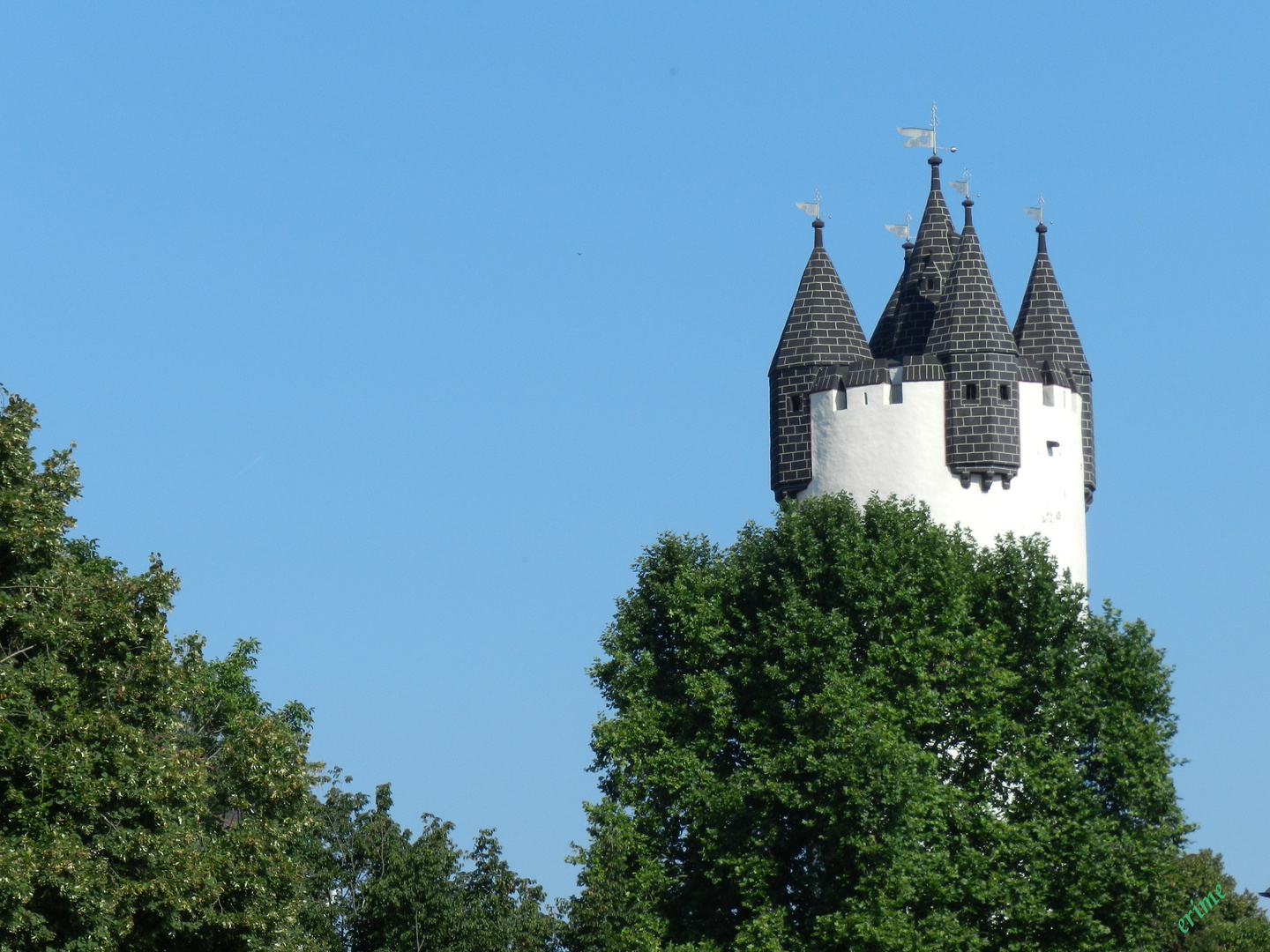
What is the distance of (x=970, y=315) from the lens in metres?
54.9

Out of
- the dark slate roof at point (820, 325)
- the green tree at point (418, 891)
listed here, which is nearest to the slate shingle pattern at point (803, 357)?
the dark slate roof at point (820, 325)

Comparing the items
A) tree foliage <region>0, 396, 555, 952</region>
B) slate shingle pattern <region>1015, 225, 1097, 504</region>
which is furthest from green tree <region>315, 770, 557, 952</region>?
slate shingle pattern <region>1015, 225, 1097, 504</region>

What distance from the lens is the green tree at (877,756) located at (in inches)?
1845

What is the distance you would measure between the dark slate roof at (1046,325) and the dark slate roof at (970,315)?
301 cm

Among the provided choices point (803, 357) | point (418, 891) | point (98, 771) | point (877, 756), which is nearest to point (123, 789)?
point (98, 771)

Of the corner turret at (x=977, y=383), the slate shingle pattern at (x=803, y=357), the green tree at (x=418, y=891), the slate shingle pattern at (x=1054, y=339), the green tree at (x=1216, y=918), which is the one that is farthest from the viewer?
the green tree at (x=1216, y=918)

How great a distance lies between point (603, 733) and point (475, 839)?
6.93 meters

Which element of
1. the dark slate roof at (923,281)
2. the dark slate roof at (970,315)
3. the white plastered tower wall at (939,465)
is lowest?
the white plastered tower wall at (939,465)

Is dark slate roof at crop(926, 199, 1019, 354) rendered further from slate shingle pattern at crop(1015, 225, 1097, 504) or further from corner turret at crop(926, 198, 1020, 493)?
slate shingle pattern at crop(1015, 225, 1097, 504)

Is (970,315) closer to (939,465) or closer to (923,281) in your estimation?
(939,465)

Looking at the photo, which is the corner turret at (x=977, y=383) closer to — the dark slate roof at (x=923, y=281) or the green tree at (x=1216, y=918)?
the dark slate roof at (x=923, y=281)

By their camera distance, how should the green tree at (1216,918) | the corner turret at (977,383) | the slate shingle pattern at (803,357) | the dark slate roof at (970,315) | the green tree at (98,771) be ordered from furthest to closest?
the green tree at (1216,918) → the slate shingle pattern at (803,357) → the dark slate roof at (970,315) → the corner turret at (977,383) → the green tree at (98,771)

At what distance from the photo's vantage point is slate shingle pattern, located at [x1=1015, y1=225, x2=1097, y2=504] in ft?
190

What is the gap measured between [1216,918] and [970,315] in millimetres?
24026
